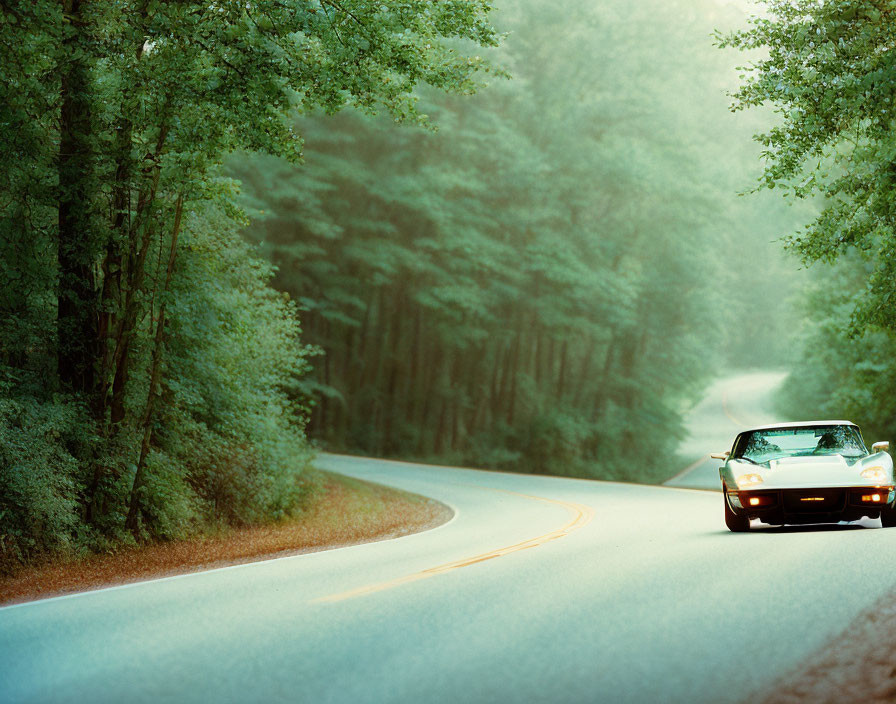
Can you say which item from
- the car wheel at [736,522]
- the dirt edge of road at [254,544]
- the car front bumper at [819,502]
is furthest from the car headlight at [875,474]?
the dirt edge of road at [254,544]

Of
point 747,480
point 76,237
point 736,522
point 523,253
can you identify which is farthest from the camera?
point 523,253

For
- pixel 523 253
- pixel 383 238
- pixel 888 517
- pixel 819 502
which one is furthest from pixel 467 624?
pixel 523 253

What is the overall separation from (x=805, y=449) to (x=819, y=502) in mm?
1318

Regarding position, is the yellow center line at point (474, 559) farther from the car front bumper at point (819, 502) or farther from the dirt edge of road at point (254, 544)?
the car front bumper at point (819, 502)

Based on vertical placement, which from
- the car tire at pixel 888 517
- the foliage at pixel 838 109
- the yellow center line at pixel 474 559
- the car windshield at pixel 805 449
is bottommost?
the yellow center line at pixel 474 559

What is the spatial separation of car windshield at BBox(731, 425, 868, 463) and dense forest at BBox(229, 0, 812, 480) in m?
28.6

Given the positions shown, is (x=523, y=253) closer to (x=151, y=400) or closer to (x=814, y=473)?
(x=151, y=400)

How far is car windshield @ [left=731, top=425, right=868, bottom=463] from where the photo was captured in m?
14.1

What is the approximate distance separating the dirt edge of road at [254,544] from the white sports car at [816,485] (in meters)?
6.15

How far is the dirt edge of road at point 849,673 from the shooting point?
19.3ft

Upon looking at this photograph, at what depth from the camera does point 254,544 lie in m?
16.4

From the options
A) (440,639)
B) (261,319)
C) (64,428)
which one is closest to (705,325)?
(261,319)

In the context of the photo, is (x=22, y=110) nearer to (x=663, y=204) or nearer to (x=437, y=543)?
(x=437, y=543)

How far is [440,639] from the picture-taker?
7371 mm
